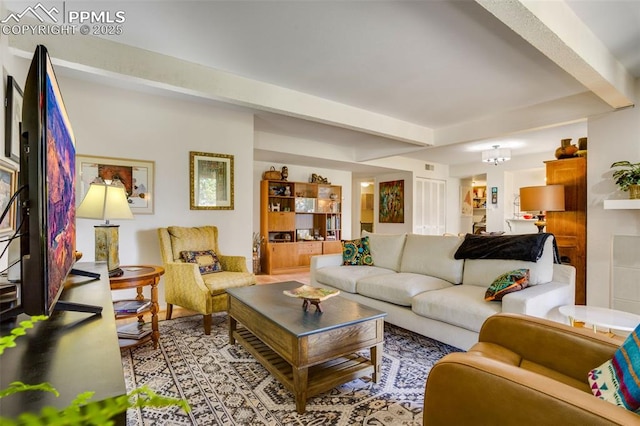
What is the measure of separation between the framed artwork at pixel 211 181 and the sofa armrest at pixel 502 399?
344 cm

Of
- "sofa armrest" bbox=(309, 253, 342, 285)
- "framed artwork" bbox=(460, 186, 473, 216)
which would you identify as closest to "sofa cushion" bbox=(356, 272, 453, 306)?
"sofa armrest" bbox=(309, 253, 342, 285)

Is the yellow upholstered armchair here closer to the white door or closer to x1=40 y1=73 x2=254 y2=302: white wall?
x1=40 y1=73 x2=254 y2=302: white wall

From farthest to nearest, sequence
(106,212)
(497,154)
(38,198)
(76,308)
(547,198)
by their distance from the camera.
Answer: (497,154)
(547,198)
(106,212)
(76,308)
(38,198)

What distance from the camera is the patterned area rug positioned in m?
1.73

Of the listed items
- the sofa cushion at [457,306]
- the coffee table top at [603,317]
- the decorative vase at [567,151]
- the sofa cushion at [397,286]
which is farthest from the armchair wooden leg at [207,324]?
the decorative vase at [567,151]

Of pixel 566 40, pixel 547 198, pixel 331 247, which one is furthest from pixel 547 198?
pixel 331 247

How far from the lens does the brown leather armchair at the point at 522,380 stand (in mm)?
893

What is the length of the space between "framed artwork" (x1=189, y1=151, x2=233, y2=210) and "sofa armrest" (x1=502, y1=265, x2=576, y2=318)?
328 centimetres

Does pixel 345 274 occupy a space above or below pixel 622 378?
below

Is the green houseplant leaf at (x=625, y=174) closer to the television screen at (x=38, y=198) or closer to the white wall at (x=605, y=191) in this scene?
the white wall at (x=605, y=191)

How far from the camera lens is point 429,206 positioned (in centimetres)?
787

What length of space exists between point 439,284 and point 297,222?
437 centimetres

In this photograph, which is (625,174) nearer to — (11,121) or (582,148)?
(582,148)

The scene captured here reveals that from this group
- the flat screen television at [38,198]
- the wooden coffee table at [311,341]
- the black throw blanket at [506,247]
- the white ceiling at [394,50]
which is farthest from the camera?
the black throw blanket at [506,247]
